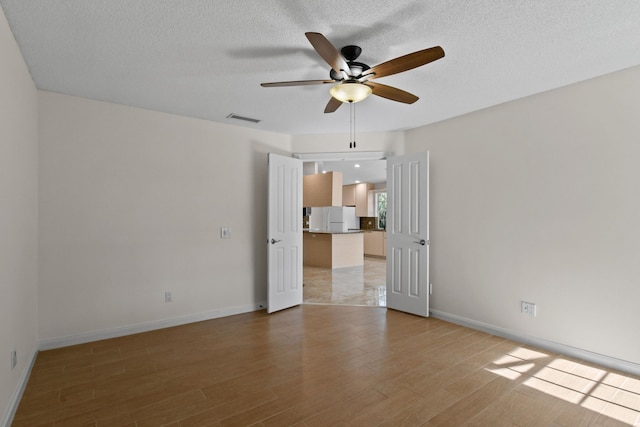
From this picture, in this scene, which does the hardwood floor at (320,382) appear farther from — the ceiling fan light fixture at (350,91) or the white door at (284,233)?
the ceiling fan light fixture at (350,91)

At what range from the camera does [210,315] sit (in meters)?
4.22

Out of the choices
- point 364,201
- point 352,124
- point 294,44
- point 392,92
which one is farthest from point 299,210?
point 364,201

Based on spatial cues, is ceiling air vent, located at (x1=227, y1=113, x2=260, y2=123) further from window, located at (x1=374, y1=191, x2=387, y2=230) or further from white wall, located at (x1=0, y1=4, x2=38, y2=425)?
window, located at (x1=374, y1=191, x2=387, y2=230)

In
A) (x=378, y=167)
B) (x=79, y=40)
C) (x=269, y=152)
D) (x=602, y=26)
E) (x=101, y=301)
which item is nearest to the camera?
(x=602, y=26)

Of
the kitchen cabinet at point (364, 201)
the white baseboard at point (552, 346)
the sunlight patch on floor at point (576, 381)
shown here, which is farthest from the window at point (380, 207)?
the sunlight patch on floor at point (576, 381)

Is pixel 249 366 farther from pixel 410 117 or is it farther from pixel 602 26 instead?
pixel 602 26

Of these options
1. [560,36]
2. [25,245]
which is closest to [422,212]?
[560,36]

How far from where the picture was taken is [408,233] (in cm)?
448

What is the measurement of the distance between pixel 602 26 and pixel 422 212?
2530 mm

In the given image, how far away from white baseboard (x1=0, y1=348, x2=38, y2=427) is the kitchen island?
236 inches

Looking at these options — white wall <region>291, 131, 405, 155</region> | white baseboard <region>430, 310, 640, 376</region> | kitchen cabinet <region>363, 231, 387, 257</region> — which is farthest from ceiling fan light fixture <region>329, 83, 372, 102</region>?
kitchen cabinet <region>363, 231, 387, 257</region>

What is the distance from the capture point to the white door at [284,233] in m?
4.48

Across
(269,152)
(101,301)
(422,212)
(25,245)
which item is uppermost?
(269,152)

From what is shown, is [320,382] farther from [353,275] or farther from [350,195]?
[350,195]
